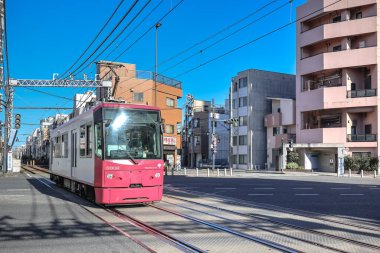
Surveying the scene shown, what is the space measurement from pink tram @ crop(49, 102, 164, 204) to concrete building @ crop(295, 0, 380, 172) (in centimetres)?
3597

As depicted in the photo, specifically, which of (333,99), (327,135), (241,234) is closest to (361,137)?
(327,135)

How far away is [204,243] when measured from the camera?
8125 mm

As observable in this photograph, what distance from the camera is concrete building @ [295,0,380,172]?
47.9m

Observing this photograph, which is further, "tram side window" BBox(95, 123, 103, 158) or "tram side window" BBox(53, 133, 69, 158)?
"tram side window" BBox(53, 133, 69, 158)

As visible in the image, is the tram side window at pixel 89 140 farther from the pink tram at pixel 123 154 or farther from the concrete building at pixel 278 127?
the concrete building at pixel 278 127

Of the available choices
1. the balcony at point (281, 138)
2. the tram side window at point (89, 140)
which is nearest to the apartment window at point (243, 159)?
the balcony at point (281, 138)

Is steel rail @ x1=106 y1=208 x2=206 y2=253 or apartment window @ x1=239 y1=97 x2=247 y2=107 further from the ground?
apartment window @ x1=239 y1=97 x2=247 y2=107

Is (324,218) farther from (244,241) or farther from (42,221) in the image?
(42,221)

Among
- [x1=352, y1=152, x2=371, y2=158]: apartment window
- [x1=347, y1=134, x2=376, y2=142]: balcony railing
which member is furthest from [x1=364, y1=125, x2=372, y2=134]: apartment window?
[x1=352, y1=152, x2=371, y2=158]: apartment window

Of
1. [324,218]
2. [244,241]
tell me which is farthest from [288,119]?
[244,241]

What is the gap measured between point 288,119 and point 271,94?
9372 mm

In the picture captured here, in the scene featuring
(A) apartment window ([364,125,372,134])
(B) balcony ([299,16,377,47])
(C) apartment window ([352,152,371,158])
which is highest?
(B) balcony ([299,16,377,47])

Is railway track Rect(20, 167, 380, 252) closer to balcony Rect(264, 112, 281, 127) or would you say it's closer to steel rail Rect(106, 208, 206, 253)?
steel rail Rect(106, 208, 206, 253)

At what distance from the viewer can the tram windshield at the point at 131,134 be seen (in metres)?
12.9
